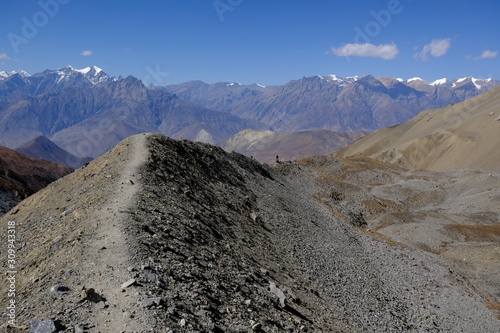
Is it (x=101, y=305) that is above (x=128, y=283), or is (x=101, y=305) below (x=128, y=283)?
below

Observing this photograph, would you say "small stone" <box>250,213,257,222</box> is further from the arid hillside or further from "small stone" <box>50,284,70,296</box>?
the arid hillside

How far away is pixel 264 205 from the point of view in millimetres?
44188

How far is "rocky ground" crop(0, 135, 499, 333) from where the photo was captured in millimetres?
15555

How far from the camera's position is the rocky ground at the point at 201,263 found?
15.6 m

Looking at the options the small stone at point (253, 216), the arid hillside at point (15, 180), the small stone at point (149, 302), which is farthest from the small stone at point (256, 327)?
the arid hillside at point (15, 180)

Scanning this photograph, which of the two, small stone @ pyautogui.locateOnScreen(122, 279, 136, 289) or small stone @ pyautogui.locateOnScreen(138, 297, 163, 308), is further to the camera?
small stone @ pyautogui.locateOnScreen(122, 279, 136, 289)

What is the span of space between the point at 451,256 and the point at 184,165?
36475 mm

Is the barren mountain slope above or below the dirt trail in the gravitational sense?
below

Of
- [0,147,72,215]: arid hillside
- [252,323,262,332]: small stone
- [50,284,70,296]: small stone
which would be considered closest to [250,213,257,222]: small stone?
[252,323,262,332]: small stone

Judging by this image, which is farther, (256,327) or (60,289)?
(256,327)

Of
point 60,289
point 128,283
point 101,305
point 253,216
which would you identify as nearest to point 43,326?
point 101,305

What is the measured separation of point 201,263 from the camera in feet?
67.5

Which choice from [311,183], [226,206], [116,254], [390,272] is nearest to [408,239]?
[390,272]

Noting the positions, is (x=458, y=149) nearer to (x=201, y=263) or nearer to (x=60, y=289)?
(x=201, y=263)
